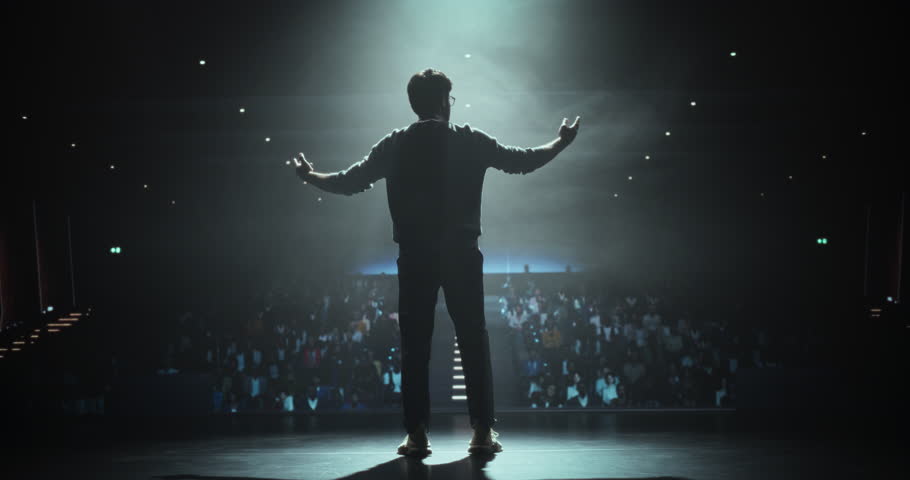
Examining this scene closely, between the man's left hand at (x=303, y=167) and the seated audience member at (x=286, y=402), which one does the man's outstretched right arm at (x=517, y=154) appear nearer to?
the man's left hand at (x=303, y=167)

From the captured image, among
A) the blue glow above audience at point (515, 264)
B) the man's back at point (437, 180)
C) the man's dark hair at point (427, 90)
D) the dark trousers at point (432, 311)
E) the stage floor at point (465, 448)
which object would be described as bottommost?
the blue glow above audience at point (515, 264)

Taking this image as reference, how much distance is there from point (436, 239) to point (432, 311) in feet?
0.75

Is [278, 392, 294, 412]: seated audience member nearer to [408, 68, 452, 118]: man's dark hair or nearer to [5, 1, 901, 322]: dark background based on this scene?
[5, 1, 901, 322]: dark background

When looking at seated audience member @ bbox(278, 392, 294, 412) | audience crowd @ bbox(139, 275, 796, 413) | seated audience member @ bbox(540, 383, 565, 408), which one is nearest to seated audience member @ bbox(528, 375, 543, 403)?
audience crowd @ bbox(139, 275, 796, 413)

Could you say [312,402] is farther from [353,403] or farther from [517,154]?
[517,154]

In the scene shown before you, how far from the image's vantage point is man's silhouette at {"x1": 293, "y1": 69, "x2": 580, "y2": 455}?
2184 millimetres

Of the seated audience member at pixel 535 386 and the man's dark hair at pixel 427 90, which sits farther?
the seated audience member at pixel 535 386

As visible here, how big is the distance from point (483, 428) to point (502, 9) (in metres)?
4.84

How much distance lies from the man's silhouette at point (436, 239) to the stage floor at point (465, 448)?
0.21 meters

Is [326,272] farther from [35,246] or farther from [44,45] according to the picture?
[44,45]

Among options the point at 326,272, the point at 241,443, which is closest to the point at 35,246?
Answer: the point at 326,272

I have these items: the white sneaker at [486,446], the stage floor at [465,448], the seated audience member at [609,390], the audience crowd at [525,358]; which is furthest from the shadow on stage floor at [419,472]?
the seated audience member at [609,390]

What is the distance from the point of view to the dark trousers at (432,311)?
2186mm

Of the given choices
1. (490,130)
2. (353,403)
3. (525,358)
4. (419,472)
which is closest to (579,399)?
(525,358)
